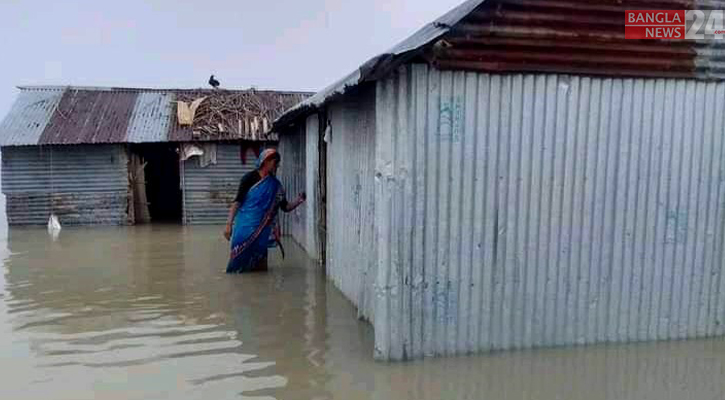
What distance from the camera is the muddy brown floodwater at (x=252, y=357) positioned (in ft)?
14.7

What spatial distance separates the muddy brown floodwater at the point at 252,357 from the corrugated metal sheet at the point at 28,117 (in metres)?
9.07

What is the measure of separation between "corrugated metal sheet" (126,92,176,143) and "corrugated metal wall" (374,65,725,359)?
12779mm

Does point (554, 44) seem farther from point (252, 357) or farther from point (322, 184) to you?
point (322, 184)

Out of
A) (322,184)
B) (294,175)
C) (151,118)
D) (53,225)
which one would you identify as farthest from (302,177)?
(53,225)

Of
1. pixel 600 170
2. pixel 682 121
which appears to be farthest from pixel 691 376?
pixel 682 121

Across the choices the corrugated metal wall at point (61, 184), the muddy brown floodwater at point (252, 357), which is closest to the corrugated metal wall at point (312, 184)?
the muddy brown floodwater at point (252, 357)

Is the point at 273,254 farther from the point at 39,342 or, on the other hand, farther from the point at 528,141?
the point at 528,141

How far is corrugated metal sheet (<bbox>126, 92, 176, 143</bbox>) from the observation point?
16.1 meters

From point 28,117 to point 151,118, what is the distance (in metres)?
3.53

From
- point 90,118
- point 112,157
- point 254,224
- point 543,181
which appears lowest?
point 254,224

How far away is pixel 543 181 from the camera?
5.12 meters

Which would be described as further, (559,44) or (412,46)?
(559,44)

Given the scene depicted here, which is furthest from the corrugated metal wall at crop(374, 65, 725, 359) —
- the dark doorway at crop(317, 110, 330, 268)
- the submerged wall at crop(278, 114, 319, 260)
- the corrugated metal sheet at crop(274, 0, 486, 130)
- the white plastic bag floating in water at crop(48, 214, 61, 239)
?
the white plastic bag floating in water at crop(48, 214, 61, 239)

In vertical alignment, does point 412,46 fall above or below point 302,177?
above
